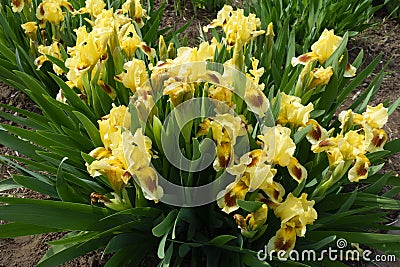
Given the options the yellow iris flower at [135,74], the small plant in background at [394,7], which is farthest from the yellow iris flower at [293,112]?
the small plant in background at [394,7]

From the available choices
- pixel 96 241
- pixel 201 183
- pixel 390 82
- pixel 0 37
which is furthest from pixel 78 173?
pixel 390 82

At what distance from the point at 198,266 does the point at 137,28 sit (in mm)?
1232

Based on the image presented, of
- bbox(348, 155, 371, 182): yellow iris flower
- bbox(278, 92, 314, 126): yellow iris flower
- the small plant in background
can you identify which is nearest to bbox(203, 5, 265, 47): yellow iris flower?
bbox(278, 92, 314, 126): yellow iris flower

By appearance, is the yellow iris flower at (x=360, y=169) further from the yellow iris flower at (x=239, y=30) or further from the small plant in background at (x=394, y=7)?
the small plant in background at (x=394, y=7)

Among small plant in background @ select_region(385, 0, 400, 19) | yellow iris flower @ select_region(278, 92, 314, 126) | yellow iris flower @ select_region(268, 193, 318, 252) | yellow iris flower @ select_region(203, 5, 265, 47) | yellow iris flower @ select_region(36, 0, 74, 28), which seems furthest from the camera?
small plant in background @ select_region(385, 0, 400, 19)

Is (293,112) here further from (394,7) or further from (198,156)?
(394,7)

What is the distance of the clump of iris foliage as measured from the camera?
154 centimetres

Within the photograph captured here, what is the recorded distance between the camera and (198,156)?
64.7 inches

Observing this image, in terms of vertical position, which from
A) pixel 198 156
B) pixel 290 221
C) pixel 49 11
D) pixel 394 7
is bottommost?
pixel 394 7

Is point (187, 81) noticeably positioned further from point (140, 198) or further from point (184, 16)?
point (184, 16)

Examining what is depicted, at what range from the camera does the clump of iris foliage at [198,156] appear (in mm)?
1543

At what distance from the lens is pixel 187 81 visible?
1.65 metres

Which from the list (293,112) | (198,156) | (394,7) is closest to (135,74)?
(198,156)

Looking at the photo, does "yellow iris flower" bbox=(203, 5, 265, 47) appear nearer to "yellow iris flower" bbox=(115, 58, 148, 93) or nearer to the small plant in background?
"yellow iris flower" bbox=(115, 58, 148, 93)
